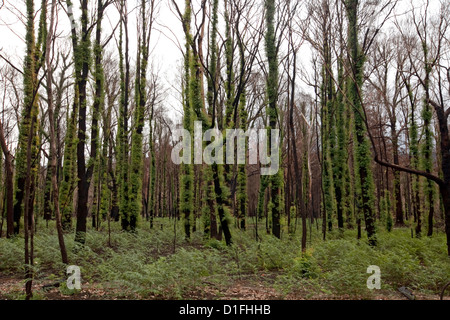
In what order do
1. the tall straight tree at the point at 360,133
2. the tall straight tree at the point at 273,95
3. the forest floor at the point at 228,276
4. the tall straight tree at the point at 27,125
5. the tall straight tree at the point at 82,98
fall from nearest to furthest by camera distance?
the forest floor at the point at 228,276, the tall straight tree at the point at 82,98, the tall straight tree at the point at 27,125, the tall straight tree at the point at 360,133, the tall straight tree at the point at 273,95

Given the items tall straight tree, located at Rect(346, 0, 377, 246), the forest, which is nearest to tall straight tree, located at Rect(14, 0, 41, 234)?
the forest

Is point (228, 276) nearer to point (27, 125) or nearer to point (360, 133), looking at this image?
point (360, 133)

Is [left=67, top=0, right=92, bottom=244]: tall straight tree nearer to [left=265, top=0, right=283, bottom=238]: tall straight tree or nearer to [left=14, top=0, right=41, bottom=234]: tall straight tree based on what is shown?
[left=14, top=0, right=41, bottom=234]: tall straight tree

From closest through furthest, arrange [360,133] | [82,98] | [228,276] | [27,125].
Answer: [228,276], [82,98], [27,125], [360,133]

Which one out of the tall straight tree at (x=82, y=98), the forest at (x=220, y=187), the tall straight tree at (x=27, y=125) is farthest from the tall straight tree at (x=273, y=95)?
the tall straight tree at (x=27, y=125)

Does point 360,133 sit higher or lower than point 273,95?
lower

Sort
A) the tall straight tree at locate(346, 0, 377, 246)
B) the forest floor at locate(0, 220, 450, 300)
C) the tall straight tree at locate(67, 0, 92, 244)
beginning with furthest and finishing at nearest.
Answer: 1. the tall straight tree at locate(346, 0, 377, 246)
2. the tall straight tree at locate(67, 0, 92, 244)
3. the forest floor at locate(0, 220, 450, 300)

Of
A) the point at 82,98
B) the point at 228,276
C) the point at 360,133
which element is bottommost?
the point at 228,276

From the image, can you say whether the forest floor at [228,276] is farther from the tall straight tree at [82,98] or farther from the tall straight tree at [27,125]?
the tall straight tree at [27,125]

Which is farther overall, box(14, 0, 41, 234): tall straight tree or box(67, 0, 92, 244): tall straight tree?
box(14, 0, 41, 234): tall straight tree

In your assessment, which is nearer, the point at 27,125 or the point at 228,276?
the point at 228,276

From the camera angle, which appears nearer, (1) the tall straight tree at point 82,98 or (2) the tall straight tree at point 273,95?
(1) the tall straight tree at point 82,98

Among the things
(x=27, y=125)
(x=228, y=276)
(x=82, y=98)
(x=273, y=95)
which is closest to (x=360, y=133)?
(x=273, y=95)

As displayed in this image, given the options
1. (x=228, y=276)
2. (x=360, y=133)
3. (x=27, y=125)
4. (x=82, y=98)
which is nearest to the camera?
(x=228, y=276)
